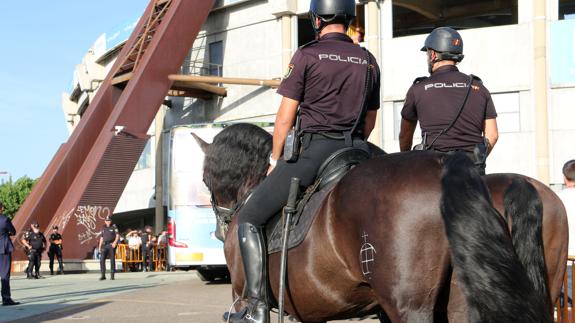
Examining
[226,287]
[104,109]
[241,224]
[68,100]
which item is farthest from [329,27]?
[68,100]

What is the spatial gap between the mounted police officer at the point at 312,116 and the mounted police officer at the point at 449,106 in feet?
3.81

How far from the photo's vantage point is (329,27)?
210 inches

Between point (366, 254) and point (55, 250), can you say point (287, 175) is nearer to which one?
point (366, 254)

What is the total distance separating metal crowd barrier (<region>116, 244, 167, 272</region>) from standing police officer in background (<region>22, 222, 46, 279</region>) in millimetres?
4217

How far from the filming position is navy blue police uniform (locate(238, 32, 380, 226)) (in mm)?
5125

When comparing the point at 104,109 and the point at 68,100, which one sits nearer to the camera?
the point at 104,109

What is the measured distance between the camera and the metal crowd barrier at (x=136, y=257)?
30938mm

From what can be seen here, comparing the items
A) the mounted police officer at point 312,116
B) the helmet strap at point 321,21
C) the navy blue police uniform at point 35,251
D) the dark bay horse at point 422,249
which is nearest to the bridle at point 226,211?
the mounted police officer at point 312,116

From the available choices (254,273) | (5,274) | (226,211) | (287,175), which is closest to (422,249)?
(287,175)

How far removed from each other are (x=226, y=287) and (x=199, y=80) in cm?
1692

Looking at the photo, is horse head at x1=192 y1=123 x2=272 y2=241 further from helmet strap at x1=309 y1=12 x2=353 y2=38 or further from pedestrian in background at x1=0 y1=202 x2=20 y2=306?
pedestrian in background at x1=0 y1=202 x2=20 y2=306

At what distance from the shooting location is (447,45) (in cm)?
645

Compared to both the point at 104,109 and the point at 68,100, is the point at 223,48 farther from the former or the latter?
the point at 68,100

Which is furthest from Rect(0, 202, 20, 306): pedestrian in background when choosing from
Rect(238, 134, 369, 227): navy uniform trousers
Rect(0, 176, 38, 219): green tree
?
Rect(0, 176, 38, 219): green tree
